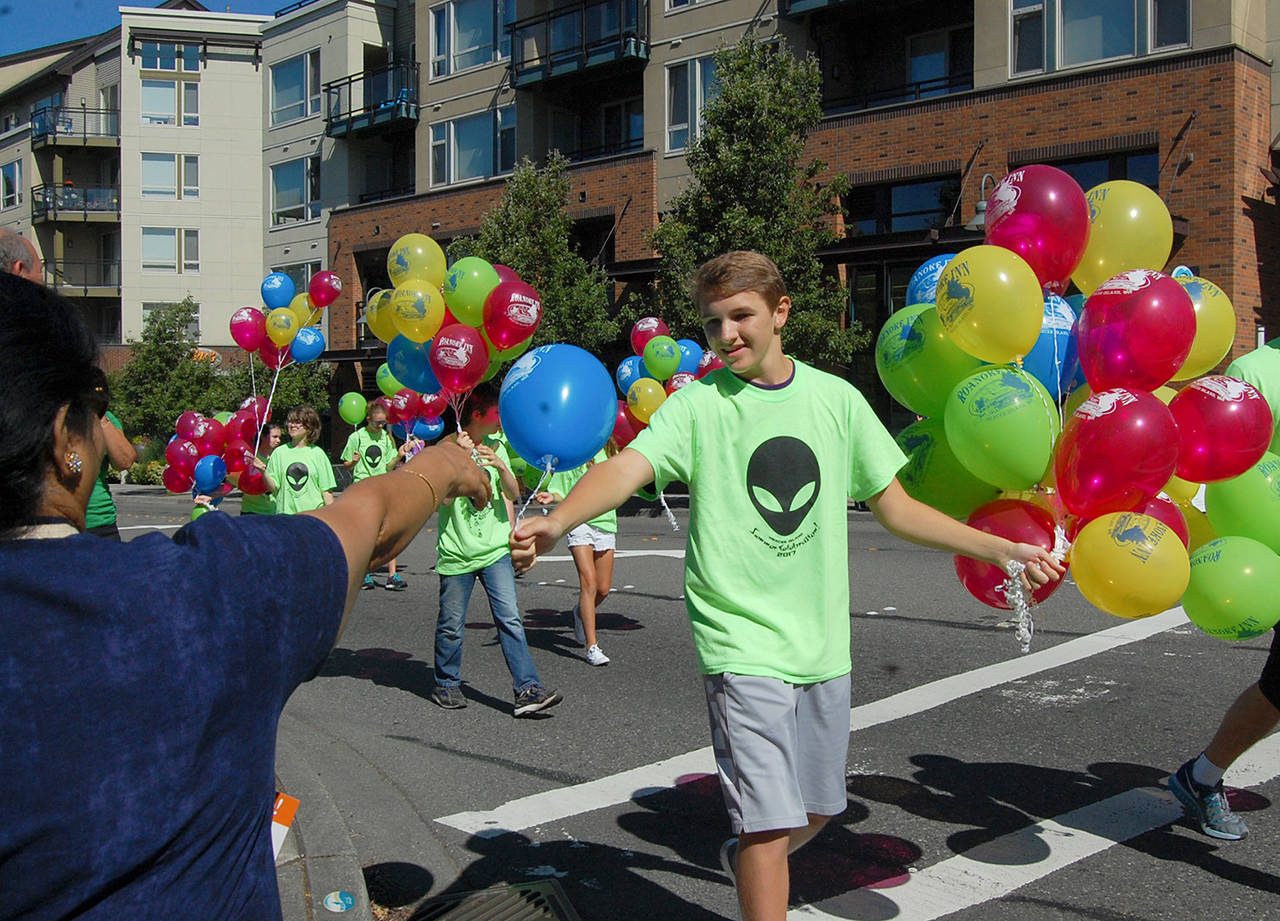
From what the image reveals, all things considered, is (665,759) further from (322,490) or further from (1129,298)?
(322,490)

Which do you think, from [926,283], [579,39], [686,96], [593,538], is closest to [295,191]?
[579,39]

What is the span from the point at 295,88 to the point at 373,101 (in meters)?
5.31

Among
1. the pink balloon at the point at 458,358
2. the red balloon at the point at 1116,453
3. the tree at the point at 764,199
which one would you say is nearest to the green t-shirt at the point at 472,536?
the pink balloon at the point at 458,358

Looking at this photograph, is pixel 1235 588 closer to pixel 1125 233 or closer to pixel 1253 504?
pixel 1253 504

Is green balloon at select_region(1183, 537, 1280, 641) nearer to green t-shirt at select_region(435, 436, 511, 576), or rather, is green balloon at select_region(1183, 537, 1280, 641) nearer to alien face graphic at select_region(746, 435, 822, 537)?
alien face graphic at select_region(746, 435, 822, 537)

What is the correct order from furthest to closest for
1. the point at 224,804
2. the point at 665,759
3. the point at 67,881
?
the point at 665,759 < the point at 224,804 < the point at 67,881

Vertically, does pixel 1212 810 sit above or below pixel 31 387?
below

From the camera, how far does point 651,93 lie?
2567 centimetres

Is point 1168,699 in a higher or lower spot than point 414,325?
lower

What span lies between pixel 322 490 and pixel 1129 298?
280 inches

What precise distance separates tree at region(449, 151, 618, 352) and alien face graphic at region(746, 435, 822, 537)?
19620 mm

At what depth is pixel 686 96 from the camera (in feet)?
83.0

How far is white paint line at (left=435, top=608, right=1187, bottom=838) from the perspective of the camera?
4758 mm

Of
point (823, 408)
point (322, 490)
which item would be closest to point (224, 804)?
point (823, 408)
